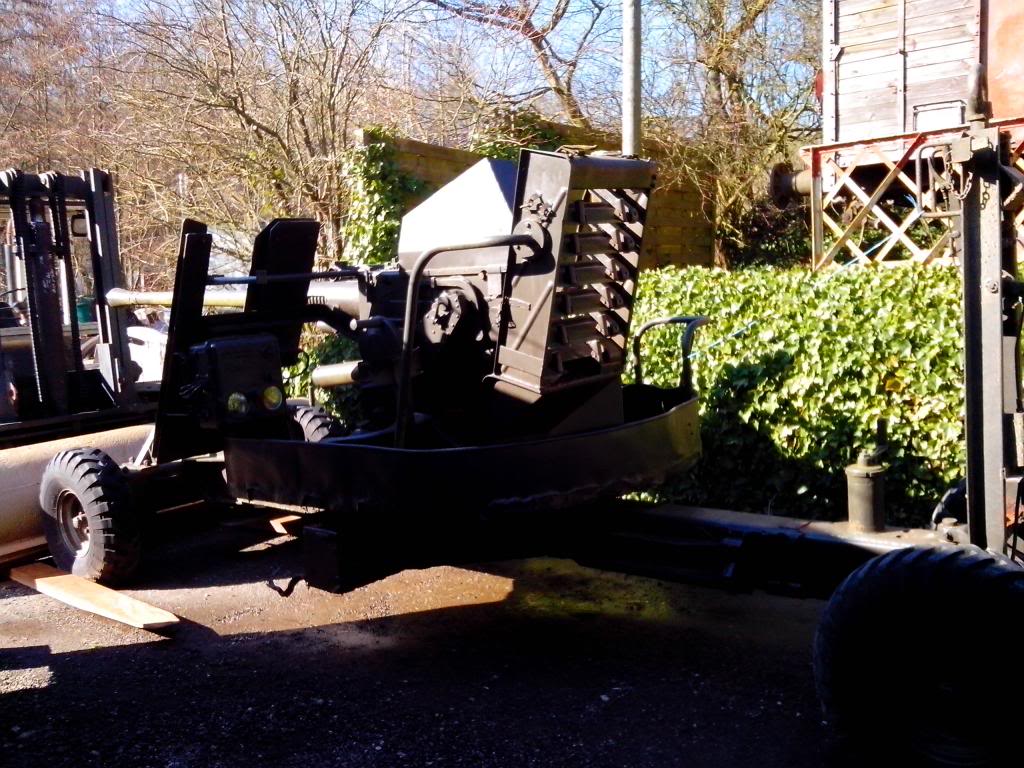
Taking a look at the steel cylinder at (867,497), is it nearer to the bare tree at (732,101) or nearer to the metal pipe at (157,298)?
the metal pipe at (157,298)

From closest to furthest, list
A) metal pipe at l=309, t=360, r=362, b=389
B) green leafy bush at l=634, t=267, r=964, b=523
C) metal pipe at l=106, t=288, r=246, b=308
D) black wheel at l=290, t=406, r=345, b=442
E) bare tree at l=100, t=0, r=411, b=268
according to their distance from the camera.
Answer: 1. metal pipe at l=309, t=360, r=362, b=389
2. green leafy bush at l=634, t=267, r=964, b=523
3. metal pipe at l=106, t=288, r=246, b=308
4. black wheel at l=290, t=406, r=345, b=442
5. bare tree at l=100, t=0, r=411, b=268

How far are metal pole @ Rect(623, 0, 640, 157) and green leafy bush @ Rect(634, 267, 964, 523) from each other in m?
2.87

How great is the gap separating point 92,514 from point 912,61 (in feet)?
39.1

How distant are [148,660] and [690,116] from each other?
13.9 meters

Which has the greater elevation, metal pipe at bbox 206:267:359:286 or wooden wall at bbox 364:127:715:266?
wooden wall at bbox 364:127:715:266

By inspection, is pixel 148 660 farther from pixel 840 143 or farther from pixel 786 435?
pixel 840 143

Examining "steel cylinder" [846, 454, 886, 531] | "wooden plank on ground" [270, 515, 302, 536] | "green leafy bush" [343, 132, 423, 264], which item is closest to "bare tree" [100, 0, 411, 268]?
"green leafy bush" [343, 132, 423, 264]

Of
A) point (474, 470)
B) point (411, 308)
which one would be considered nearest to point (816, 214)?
point (411, 308)

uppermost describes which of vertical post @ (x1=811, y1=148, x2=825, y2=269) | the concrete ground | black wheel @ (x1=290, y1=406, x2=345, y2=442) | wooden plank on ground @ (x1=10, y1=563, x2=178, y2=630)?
vertical post @ (x1=811, y1=148, x2=825, y2=269)

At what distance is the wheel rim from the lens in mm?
5672

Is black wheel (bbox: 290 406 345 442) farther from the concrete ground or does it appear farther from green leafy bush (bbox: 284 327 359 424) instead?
the concrete ground

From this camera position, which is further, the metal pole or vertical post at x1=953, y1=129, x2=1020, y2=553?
the metal pole

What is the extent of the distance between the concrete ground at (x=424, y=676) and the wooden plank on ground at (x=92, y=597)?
10cm

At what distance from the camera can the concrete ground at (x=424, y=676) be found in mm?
3807
